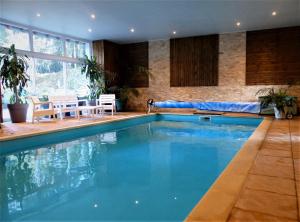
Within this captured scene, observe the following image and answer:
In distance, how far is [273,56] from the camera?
24.9 feet

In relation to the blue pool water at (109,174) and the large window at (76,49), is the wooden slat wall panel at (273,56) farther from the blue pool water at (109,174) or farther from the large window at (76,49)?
the large window at (76,49)

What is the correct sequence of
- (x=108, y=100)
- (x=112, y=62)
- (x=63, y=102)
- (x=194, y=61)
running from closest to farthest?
(x=63, y=102), (x=108, y=100), (x=194, y=61), (x=112, y=62)

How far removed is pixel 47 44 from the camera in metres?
7.66

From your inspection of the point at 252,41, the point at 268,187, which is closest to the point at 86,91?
the point at 252,41

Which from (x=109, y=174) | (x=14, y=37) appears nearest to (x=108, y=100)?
(x=14, y=37)

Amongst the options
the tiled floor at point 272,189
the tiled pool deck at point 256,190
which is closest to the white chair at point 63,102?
the tiled pool deck at point 256,190

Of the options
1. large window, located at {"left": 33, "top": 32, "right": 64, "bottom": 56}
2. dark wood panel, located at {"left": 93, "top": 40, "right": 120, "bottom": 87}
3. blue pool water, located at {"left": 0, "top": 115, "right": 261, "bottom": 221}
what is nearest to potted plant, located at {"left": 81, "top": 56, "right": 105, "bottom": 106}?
dark wood panel, located at {"left": 93, "top": 40, "right": 120, "bottom": 87}

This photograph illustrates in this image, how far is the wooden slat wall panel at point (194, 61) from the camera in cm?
837

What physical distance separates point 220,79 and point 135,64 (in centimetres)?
340

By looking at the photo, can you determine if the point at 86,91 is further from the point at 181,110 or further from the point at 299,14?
the point at 299,14

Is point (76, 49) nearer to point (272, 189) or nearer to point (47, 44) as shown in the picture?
point (47, 44)

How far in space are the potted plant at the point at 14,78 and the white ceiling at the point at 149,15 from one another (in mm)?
1077

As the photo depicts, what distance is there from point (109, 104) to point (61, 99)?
168 cm

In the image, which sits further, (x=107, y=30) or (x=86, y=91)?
(x=86, y=91)
